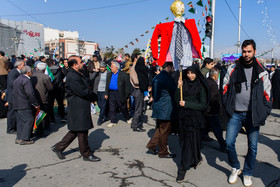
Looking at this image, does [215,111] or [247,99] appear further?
[215,111]

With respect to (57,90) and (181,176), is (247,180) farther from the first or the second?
(57,90)

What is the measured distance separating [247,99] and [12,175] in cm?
398

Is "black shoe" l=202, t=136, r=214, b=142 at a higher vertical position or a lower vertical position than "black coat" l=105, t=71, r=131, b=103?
lower

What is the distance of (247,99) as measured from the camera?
3480mm

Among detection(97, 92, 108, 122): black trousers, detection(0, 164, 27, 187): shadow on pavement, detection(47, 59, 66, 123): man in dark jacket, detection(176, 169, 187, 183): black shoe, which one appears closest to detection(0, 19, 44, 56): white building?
detection(47, 59, 66, 123): man in dark jacket

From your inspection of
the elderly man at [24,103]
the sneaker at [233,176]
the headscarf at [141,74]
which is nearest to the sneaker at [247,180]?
the sneaker at [233,176]

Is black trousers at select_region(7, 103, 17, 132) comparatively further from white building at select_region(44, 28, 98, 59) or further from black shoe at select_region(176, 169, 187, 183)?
white building at select_region(44, 28, 98, 59)

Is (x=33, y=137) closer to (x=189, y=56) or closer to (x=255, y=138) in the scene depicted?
(x=189, y=56)

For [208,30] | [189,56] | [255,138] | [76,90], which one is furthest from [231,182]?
[208,30]

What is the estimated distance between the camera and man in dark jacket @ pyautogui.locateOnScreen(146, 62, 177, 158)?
15.0 feet

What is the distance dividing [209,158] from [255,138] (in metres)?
1.40

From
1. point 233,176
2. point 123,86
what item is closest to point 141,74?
point 123,86

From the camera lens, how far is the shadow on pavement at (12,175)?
12.2ft

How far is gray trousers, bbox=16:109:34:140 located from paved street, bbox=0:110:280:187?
0.26 m
